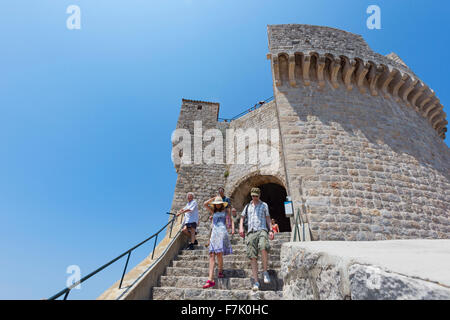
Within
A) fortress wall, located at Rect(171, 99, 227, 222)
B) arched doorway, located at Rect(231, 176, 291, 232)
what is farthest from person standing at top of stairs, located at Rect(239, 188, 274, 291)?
arched doorway, located at Rect(231, 176, 291, 232)

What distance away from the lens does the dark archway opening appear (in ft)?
39.5

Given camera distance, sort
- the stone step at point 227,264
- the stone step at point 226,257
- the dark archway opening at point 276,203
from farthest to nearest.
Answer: the dark archway opening at point 276,203
the stone step at point 226,257
the stone step at point 227,264

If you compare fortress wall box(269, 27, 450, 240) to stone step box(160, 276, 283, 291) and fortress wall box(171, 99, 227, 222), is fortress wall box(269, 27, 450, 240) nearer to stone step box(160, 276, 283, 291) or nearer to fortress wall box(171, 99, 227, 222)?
stone step box(160, 276, 283, 291)

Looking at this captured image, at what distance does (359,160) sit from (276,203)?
7.10 metres

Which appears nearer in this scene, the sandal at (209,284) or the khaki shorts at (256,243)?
the sandal at (209,284)

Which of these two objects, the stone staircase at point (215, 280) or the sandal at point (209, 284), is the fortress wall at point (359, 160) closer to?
the stone staircase at point (215, 280)

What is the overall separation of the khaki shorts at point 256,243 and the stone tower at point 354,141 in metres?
1.84

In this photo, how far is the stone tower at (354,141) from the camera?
4906 mm


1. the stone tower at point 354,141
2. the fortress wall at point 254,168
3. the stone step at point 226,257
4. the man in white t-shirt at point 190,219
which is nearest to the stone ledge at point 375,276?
the stone step at point 226,257

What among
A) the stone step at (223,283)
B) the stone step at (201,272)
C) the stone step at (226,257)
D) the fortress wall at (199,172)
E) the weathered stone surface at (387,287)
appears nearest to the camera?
the weathered stone surface at (387,287)

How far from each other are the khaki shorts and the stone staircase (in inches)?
16.1

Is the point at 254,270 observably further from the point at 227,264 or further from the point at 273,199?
the point at 273,199

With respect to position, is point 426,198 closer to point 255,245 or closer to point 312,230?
point 312,230
